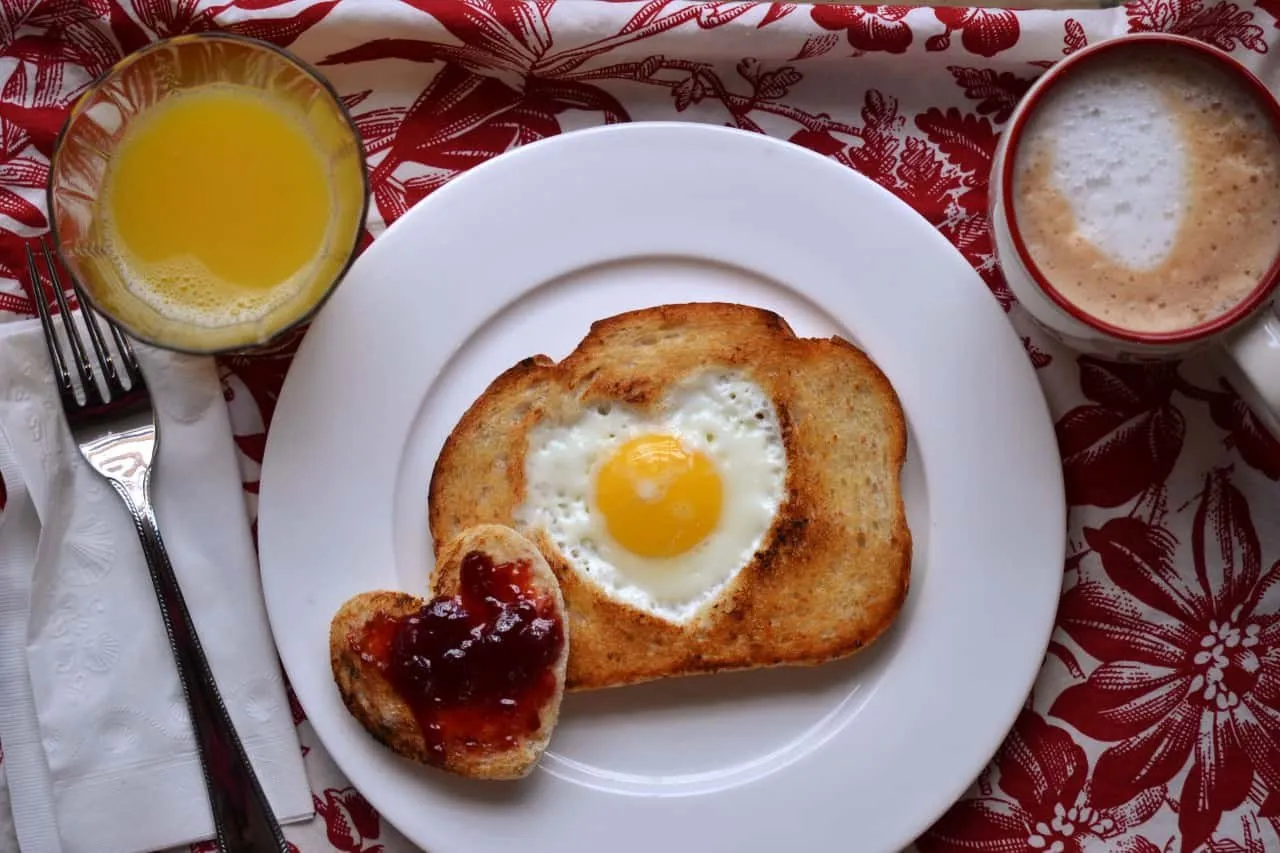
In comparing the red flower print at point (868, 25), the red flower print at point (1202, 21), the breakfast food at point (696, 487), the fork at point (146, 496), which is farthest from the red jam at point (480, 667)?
the red flower print at point (1202, 21)

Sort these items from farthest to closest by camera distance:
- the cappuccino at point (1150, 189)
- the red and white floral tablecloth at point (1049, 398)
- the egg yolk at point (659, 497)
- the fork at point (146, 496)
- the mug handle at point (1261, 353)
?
the red and white floral tablecloth at point (1049, 398) < the fork at point (146, 496) < the egg yolk at point (659, 497) < the cappuccino at point (1150, 189) < the mug handle at point (1261, 353)

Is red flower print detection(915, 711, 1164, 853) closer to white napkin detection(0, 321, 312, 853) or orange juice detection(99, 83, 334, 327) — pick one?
white napkin detection(0, 321, 312, 853)

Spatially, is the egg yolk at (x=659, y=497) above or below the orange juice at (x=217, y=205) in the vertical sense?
below

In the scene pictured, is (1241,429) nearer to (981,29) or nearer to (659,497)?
(981,29)

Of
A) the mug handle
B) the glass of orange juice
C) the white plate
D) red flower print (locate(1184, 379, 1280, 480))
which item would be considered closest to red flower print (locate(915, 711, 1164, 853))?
the white plate

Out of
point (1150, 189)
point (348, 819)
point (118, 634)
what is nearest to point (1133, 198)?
point (1150, 189)

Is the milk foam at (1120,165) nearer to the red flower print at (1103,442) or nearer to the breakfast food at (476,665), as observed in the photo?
the red flower print at (1103,442)
